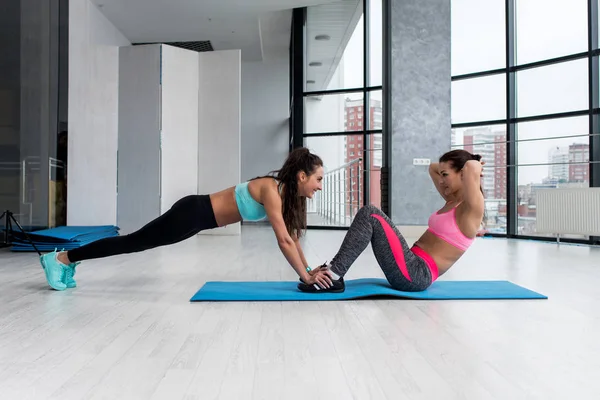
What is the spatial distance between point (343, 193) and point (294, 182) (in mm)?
4945

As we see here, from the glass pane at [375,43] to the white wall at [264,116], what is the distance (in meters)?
2.71

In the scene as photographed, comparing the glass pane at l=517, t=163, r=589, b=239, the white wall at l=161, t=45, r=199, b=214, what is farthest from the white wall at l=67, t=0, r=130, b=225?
the glass pane at l=517, t=163, r=589, b=239

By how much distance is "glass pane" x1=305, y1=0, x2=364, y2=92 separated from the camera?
6926mm

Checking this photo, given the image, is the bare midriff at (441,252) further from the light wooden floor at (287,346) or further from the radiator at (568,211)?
the radiator at (568,211)

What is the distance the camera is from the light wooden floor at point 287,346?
110 centimetres

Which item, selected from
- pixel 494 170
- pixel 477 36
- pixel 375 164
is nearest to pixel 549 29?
pixel 477 36

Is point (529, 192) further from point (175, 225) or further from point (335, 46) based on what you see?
point (175, 225)

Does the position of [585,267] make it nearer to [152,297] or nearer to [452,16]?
[152,297]

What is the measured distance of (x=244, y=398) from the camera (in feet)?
3.40

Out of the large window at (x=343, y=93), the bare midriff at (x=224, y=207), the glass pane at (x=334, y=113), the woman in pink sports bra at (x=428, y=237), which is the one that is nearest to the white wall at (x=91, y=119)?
the large window at (x=343, y=93)

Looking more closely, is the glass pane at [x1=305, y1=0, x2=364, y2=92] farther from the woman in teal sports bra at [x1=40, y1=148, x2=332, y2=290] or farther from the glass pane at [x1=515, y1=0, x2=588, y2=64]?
the woman in teal sports bra at [x1=40, y1=148, x2=332, y2=290]

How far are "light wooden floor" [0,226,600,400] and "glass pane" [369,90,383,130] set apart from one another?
14.7 feet

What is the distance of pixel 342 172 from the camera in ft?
23.4

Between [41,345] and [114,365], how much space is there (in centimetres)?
35
